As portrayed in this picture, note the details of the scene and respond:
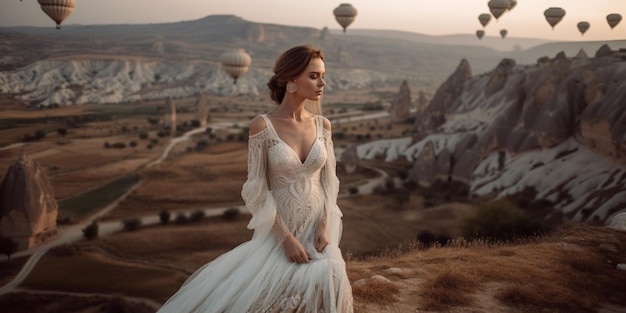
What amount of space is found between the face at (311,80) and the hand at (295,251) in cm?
95

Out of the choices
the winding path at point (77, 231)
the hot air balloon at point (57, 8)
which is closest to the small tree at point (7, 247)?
the winding path at point (77, 231)

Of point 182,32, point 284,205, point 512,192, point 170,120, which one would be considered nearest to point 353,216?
point 512,192

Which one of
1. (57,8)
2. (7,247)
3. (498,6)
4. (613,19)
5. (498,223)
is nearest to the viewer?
(498,223)

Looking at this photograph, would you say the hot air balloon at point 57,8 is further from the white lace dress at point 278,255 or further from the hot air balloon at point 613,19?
the hot air balloon at point 613,19

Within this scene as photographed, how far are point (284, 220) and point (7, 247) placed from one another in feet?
63.6

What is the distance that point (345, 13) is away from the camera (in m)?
40.2

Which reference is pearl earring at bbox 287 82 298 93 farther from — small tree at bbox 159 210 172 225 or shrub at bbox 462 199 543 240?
small tree at bbox 159 210 172 225

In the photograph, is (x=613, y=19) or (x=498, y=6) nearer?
(x=613, y=19)

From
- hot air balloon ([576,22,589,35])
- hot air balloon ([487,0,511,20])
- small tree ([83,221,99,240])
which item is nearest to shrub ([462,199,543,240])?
small tree ([83,221,99,240])

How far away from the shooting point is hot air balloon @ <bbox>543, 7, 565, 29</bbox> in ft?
127

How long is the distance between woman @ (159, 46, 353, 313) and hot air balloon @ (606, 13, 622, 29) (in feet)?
127

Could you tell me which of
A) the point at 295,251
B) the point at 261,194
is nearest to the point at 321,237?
the point at 295,251

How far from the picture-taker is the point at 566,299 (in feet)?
17.6

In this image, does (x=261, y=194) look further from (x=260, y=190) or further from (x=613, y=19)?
(x=613, y=19)
